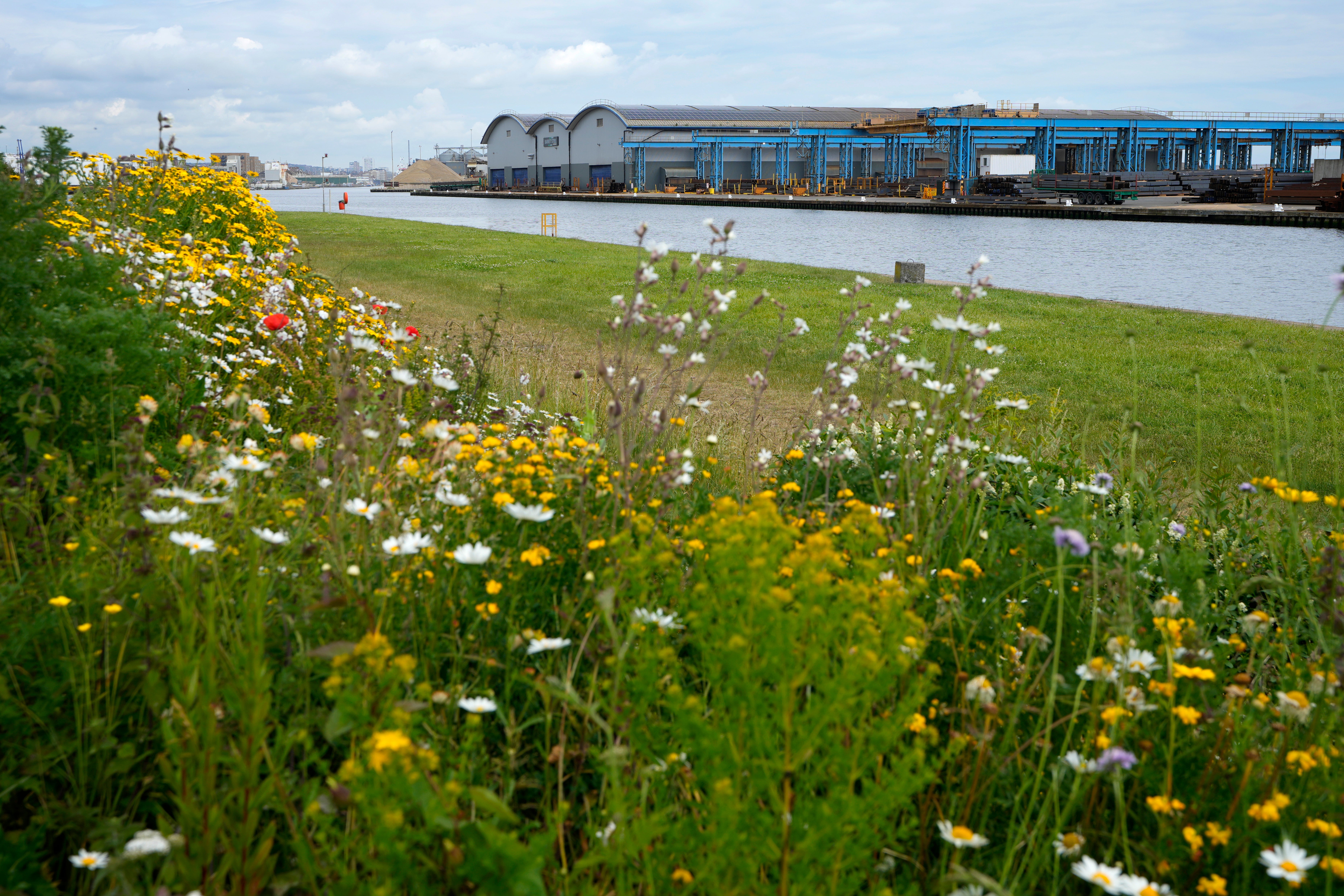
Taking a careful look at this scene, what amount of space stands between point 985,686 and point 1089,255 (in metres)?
30.2

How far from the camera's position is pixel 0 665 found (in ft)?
6.60

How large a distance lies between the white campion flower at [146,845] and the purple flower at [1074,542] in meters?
1.54

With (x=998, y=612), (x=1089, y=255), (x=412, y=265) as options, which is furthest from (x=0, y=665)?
(x=1089, y=255)

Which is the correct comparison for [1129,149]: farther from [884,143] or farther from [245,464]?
[245,464]

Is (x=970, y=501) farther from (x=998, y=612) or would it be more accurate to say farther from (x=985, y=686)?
(x=985, y=686)

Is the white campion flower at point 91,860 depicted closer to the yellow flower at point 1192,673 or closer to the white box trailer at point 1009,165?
the yellow flower at point 1192,673

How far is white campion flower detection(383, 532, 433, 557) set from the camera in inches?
81.0

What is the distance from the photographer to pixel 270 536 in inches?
76.9

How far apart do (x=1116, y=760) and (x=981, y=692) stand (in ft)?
1.04

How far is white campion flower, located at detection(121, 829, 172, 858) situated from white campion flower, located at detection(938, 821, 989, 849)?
1310mm

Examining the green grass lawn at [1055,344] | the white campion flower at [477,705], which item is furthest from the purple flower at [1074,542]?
the green grass lawn at [1055,344]

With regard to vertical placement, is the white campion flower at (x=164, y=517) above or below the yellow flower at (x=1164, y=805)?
above

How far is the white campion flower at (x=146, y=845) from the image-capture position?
60.2 inches

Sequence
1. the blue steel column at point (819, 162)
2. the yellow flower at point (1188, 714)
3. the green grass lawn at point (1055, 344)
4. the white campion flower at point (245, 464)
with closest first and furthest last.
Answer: the yellow flower at point (1188, 714) → the white campion flower at point (245, 464) → the green grass lawn at point (1055, 344) → the blue steel column at point (819, 162)
